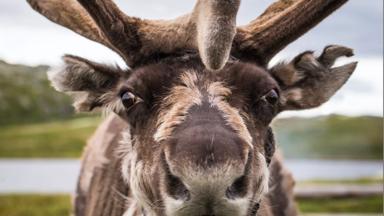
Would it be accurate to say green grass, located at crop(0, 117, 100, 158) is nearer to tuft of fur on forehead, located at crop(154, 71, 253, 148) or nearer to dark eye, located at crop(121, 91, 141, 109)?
dark eye, located at crop(121, 91, 141, 109)

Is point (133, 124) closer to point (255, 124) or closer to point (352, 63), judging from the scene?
point (255, 124)

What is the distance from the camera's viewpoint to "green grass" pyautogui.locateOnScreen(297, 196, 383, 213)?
37.8m

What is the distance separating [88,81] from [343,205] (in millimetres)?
33787

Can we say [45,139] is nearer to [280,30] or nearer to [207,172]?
[280,30]

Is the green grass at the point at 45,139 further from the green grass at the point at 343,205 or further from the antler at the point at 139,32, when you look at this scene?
the antler at the point at 139,32

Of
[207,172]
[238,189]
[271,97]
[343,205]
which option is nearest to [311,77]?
[271,97]

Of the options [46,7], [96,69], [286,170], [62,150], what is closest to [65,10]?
[46,7]

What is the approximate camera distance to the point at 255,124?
22.2 feet

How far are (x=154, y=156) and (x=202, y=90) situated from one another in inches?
29.9

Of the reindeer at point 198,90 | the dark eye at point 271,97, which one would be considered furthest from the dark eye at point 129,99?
the dark eye at point 271,97

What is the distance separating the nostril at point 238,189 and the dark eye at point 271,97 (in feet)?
4.14

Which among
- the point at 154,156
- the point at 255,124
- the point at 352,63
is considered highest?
the point at 352,63

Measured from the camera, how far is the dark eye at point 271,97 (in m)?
6.92

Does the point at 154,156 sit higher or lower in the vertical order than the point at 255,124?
lower
